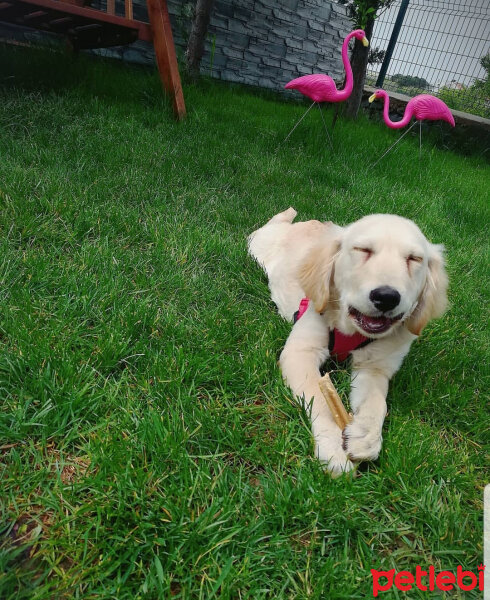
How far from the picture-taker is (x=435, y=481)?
4.48 ft

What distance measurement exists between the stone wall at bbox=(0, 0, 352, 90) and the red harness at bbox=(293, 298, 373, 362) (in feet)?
18.1

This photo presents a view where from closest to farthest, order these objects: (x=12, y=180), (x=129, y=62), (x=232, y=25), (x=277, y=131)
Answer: (x=12, y=180) → (x=277, y=131) → (x=129, y=62) → (x=232, y=25)

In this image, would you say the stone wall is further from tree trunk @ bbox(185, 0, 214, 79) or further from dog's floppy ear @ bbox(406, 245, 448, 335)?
dog's floppy ear @ bbox(406, 245, 448, 335)

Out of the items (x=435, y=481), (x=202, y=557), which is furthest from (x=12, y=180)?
(x=435, y=481)

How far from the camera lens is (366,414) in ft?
4.81

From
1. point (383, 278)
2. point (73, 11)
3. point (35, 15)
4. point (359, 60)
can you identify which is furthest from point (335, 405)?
point (359, 60)

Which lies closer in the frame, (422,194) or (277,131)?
(422,194)

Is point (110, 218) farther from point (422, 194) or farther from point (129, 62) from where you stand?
point (129, 62)

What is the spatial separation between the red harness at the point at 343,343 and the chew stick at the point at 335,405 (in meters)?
0.29

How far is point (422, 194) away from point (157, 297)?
350cm

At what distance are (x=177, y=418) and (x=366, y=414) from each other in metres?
0.64

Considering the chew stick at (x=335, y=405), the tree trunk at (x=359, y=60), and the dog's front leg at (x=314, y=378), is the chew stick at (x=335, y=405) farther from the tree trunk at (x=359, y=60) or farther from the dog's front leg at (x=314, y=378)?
the tree trunk at (x=359, y=60)

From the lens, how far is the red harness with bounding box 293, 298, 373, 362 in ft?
5.66

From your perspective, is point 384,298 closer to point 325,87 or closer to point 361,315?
point 361,315
